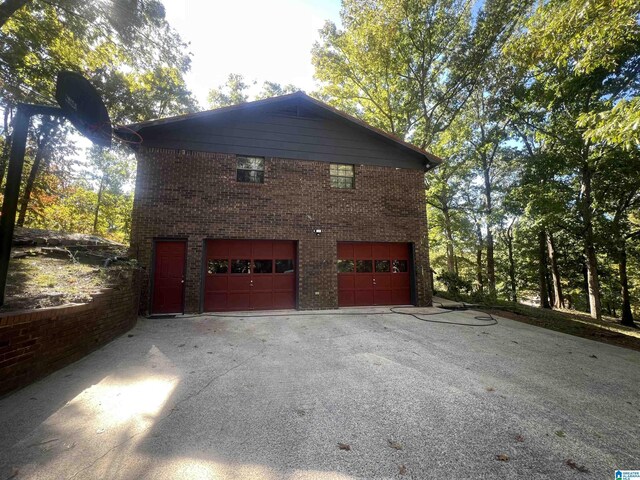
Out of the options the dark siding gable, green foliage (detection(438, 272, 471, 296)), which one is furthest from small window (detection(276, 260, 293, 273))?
green foliage (detection(438, 272, 471, 296))

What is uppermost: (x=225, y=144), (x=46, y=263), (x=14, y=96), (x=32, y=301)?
(x=14, y=96)

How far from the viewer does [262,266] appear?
29.6 feet

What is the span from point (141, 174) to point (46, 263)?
352 centimetres

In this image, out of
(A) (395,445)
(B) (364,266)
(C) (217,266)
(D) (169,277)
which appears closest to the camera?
(A) (395,445)

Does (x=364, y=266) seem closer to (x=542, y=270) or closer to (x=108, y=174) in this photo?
(x=542, y=270)

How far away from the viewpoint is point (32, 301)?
3859 millimetres

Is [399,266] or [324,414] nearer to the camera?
[324,414]

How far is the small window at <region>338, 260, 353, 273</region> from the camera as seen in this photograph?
9594 millimetres

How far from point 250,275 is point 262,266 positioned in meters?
0.51

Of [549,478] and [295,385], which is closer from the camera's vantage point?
[549,478]

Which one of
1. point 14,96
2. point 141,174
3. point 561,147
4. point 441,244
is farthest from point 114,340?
point 441,244

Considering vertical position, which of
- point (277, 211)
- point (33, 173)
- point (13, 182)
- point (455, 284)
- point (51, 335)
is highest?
point (33, 173)

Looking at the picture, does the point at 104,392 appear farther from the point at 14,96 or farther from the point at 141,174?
the point at 14,96

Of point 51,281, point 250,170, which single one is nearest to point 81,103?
point 51,281
